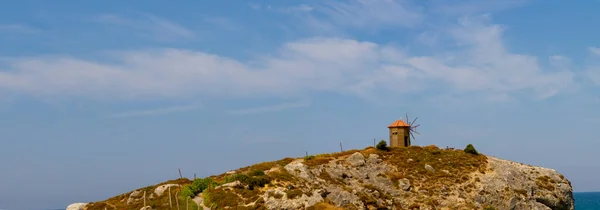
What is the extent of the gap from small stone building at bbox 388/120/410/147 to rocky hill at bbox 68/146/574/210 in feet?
15.3

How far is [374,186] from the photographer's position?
262ft

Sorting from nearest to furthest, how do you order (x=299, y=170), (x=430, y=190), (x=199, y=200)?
(x=199, y=200) → (x=299, y=170) → (x=430, y=190)

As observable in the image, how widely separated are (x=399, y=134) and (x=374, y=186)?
71.6 feet

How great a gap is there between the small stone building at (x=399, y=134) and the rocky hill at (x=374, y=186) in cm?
466

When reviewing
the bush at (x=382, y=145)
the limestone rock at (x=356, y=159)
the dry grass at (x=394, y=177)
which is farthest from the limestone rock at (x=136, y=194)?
the bush at (x=382, y=145)

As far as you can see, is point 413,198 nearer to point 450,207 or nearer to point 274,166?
point 450,207

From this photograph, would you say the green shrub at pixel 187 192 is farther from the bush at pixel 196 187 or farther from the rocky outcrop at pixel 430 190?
the rocky outcrop at pixel 430 190

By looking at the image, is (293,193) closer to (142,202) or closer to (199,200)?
(199,200)

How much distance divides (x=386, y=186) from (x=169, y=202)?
109 ft

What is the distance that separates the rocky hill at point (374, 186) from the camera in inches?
2630

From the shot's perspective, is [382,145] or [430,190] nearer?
[430,190]

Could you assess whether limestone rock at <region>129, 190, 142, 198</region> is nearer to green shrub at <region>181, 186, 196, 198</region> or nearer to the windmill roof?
green shrub at <region>181, 186, 196, 198</region>

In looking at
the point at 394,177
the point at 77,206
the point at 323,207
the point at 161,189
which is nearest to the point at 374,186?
the point at 394,177

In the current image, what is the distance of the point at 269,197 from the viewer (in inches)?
2571
